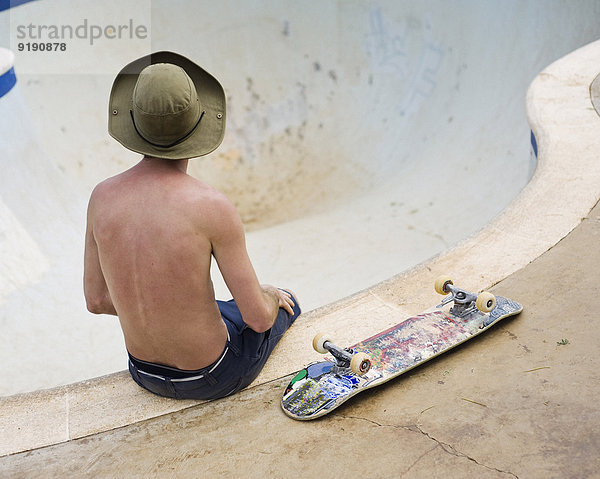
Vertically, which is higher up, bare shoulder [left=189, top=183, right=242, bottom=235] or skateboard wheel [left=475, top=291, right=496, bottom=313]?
bare shoulder [left=189, top=183, right=242, bottom=235]

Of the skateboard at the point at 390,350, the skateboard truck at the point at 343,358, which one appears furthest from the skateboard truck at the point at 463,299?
the skateboard truck at the point at 343,358

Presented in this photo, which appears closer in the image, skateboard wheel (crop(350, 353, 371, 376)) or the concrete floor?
the concrete floor

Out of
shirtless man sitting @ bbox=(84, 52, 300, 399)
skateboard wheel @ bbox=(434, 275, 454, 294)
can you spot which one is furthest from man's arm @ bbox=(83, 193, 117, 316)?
skateboard wheel @ bbox=(434, 275, 454, 294)

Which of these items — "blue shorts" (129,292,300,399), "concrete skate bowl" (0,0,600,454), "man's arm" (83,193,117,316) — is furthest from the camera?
"concrete skate bowl" (0,0,600,454)

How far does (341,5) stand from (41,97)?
11.1 ft

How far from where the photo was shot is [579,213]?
3.04 meters

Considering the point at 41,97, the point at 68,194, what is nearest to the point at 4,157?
the point at 68,194

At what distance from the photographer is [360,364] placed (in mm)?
2105

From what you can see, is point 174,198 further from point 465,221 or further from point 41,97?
point 41,97

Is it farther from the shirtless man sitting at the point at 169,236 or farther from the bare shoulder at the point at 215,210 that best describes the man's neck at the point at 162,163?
the bare shoulder at the point at 215,210

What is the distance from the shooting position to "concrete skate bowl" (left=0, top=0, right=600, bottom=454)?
4.66m

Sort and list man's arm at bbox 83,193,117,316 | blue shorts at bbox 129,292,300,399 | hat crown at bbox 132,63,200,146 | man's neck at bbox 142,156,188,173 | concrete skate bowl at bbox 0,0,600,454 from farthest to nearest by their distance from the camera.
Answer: concrete skate bowl at bbox 0,0,600,454
blue shorts at bbox 129,292,300,399
man's arm at bbox 83,193,117,316
man's neck at bbox 142,156,188,173
hat crown at bbox 132,63,200,146

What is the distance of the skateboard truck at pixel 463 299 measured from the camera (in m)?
2.35

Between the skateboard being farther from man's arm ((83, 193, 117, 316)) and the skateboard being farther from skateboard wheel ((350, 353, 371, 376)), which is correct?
man's arm ((83, 193, 117, 316))
